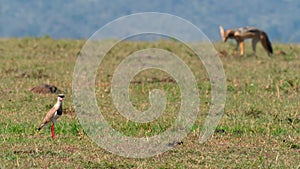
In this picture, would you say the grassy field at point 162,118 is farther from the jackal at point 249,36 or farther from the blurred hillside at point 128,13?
the blurred hillside at point 128,13

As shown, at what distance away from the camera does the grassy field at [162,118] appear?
949 centimetres

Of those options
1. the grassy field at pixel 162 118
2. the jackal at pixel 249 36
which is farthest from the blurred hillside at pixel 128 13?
the grassy field at pixel 162 118

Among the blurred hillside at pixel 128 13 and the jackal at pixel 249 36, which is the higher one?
the blurred hillside at pixel 128 13

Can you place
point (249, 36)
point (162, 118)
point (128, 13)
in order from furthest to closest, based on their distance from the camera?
point (128, 13)
point (249, 36)
point (162, 118)

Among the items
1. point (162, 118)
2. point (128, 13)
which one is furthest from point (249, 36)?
point (128, 13)

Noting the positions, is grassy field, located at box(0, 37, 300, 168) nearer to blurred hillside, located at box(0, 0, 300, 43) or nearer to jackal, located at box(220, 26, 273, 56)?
jackal, located at box(220, 26, 273, 56)

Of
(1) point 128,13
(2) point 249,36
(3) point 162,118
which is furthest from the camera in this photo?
(1) point 128,13

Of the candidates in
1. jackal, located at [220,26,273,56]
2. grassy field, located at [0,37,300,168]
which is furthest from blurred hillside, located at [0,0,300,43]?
grassy field, located at [0,37,300,168]

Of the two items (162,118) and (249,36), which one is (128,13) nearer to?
(249,36)

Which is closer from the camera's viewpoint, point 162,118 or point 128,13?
point 162,118

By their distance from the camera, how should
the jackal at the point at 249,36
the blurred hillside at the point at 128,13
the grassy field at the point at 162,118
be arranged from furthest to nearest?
the blurred hillside at the point at 128,13 → the jackal at the point at 249,36 → the grassy field at the point at 162,118

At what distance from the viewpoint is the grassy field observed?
31.1 feet

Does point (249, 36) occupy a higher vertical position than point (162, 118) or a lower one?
higher

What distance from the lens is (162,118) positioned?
1226 centimetres
